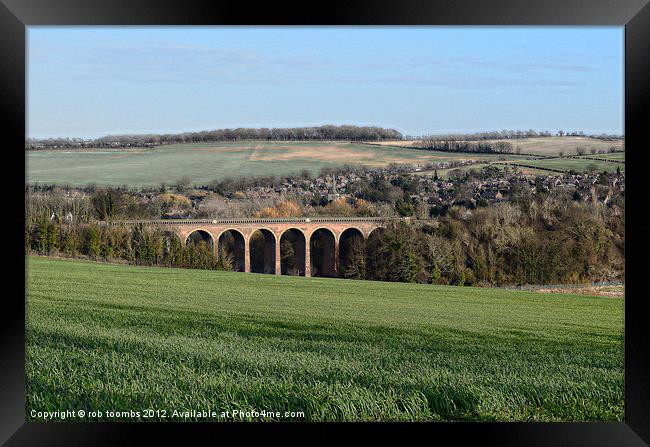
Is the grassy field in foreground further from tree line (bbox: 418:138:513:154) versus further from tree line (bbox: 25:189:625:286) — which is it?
tree line (bbox: 418:138:513:154)

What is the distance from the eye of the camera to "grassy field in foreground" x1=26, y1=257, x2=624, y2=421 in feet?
14.2

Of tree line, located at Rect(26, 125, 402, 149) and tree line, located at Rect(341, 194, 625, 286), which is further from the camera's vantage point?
tree line, located at Rect(341, 194, 625, 286)

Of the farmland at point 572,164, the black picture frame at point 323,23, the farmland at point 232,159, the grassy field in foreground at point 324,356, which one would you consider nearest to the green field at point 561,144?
the farmland at point 232,159

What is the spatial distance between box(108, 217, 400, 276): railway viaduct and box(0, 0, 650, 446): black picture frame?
21.8 feet

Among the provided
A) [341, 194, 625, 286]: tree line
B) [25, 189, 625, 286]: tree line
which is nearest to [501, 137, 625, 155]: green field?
[25, 189, 625, 286]: tree line

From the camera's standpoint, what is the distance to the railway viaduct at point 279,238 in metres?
10.9

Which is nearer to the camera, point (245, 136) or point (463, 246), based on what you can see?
point (245, 136)

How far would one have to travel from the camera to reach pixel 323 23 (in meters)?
4.09

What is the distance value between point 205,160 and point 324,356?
4876 mm

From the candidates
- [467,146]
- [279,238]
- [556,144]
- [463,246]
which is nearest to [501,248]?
[463,246]

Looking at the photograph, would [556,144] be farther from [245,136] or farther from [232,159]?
[232,159]

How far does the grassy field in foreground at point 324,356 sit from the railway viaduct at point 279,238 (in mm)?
1113

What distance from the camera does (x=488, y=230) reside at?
11.1 meters
